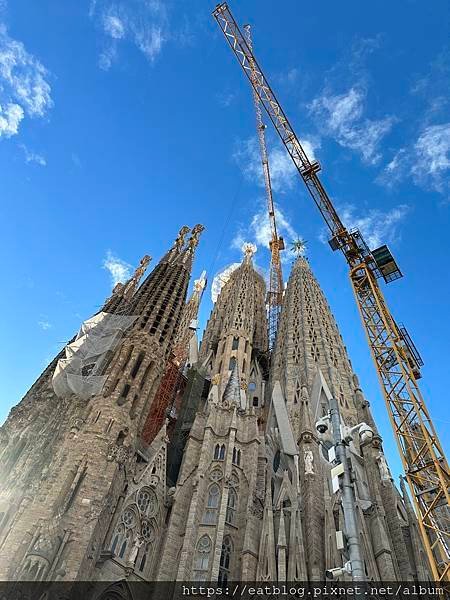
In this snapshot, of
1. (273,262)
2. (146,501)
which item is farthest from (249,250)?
(146,501)

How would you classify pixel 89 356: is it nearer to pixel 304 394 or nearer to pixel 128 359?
pixel 128 359

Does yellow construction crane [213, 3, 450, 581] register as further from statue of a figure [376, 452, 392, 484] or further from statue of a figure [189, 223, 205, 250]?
statue of a figure [189, 223, 205, 250]

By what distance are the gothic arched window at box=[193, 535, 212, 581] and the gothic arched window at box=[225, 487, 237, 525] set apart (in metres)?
1.93

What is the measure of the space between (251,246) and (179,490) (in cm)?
4506

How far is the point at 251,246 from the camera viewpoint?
68062 mm

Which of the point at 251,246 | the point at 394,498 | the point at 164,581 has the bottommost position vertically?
the point at 164,581

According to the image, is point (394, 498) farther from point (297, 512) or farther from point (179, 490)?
point (179, 490)

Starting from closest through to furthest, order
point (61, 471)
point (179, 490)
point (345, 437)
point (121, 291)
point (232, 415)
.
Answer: point (345, 437), point (61, 471), point (179, 490), point (232, 415), point (121, 291)

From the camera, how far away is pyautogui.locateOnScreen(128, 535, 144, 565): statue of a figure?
23.5 metres

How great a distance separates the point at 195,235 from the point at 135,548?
138 ft

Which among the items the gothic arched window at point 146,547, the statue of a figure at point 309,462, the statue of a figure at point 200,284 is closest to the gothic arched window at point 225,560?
the gothic arched window at point 146,547

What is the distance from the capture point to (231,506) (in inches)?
1045

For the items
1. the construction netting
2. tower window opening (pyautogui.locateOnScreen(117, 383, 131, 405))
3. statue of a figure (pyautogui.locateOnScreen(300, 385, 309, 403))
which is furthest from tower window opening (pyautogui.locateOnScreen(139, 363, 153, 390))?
statue of a figure (pyautogui.locateOnScreen(300, 385, 309, 403))

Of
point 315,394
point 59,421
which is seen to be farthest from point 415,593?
point 59,421
